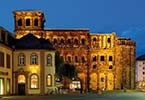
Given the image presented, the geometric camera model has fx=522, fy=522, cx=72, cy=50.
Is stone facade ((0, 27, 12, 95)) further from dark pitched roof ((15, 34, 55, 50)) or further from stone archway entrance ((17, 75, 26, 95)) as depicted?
dark pitched roof ((15, 34, 55, 50))

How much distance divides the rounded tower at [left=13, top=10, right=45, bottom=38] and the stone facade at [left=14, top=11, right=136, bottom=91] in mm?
4050

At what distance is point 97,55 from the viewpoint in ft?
538

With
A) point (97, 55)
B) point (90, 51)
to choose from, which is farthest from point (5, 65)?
point (97, 55)

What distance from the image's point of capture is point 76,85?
6132 inches

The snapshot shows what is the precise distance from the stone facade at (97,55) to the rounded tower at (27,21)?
13.3 feet

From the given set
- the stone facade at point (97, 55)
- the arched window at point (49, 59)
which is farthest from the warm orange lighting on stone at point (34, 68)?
the stone facade at point (97, 55)

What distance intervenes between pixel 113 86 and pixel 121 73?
16.4 ft

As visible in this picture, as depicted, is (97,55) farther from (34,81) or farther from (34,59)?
(34,81)

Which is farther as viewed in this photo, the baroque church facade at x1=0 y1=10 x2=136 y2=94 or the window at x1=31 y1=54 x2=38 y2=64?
the baroque church facade at x1=0 y1=10 x2=136 y2=94

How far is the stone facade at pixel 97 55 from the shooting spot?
159 metres

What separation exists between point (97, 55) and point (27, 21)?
26.6 meters

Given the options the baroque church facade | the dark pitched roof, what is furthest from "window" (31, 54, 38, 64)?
the baroque church facade

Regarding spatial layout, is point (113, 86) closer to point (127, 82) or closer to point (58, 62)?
point (127, 82)

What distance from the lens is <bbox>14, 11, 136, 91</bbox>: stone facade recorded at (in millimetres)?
159375
